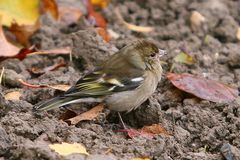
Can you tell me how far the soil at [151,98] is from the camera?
5734 millimetres

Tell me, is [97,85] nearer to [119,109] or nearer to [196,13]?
[119,109]

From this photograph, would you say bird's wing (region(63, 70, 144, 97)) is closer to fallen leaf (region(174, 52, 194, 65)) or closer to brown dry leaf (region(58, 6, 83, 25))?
fallen leaf (region(174, 52, 194, 65))

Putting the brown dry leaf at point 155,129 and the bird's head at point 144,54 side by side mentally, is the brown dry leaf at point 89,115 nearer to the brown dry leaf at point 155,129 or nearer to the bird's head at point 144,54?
the brown dry leaf at point 155,129

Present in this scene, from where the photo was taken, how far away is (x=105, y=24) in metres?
8.83

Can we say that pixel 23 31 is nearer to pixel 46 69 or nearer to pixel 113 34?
pixel 46 69

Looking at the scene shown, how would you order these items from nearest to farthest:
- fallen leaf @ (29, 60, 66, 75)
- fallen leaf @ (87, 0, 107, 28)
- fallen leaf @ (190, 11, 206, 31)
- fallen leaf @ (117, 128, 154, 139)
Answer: fallen leaf @ (117, 128, 154, 139) → fallen leaf @ (29, 60, 66, 75) → fallen leaf @ (87, 0, 107, 28) → fallen leaf @ (190, 11, 206, 31)

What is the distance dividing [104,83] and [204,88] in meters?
1.07

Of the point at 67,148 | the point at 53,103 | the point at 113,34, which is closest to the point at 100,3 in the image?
Answer: the point at 113,34

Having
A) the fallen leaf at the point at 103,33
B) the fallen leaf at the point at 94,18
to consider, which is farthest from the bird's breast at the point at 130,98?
the fallen leaf at the point at 94,18

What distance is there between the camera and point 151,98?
6.75 meters

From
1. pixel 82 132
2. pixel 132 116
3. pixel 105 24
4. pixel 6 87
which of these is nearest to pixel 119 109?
pixel 132 116

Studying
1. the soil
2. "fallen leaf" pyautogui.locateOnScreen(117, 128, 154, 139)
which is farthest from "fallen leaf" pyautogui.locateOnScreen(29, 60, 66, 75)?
"fallen leaf" pyautogui.locateOnScreen(117, 128, 154, 139)

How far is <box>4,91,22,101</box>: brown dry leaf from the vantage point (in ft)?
21.5

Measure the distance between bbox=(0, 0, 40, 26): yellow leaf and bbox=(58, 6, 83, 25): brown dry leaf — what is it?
2.70ft
